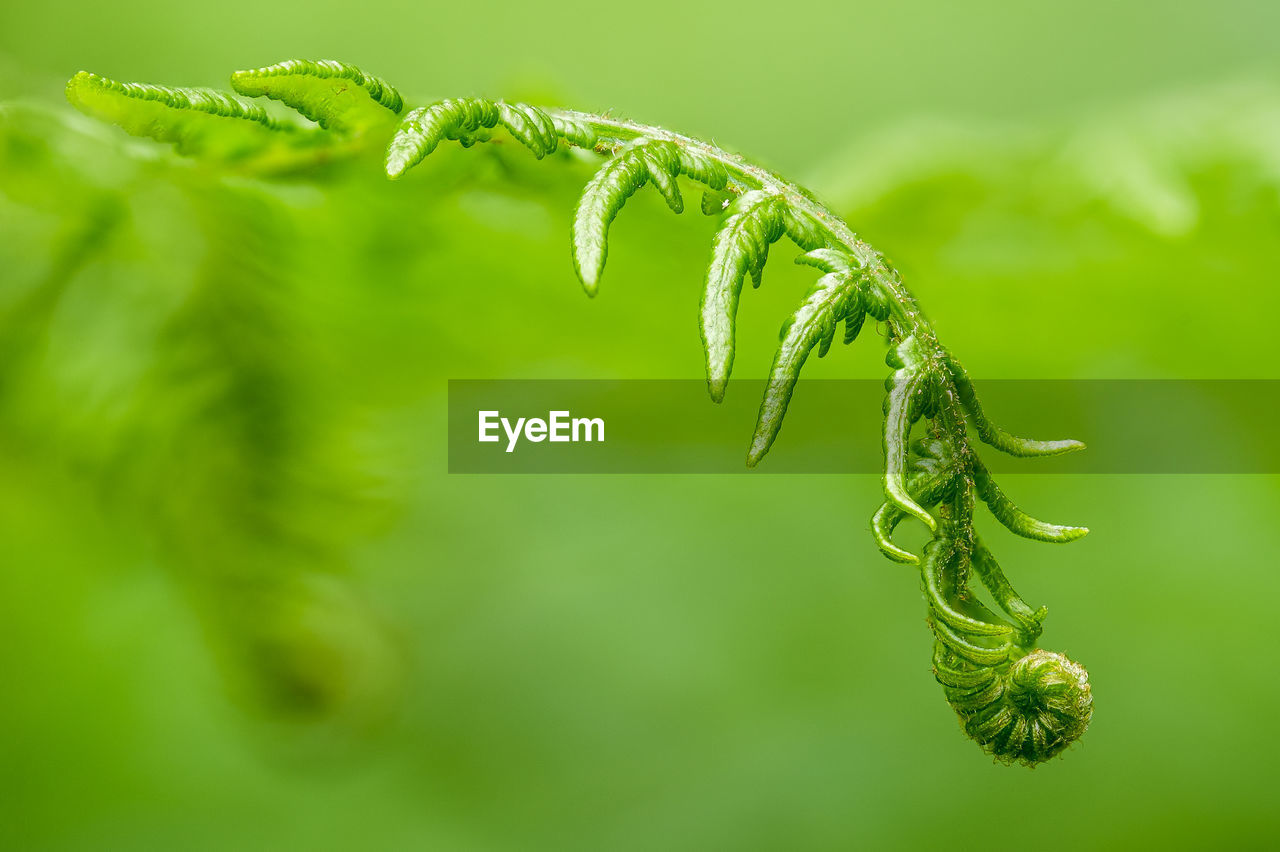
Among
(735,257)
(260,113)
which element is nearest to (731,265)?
(735,257)

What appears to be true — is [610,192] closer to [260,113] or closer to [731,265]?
[731,265]

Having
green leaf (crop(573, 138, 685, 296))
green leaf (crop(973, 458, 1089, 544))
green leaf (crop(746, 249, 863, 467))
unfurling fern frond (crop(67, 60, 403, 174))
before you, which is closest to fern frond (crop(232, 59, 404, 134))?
unfurling fern frond (crop(67, 60, 403, 174))

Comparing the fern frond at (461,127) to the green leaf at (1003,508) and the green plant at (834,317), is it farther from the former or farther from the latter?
the green leaf at (1003,508)

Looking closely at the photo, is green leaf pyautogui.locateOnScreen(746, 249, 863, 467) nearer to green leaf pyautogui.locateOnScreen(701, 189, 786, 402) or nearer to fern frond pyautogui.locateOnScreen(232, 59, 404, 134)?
green leaf pyautogui.locateOnScreen(701, 189, 786, 402)

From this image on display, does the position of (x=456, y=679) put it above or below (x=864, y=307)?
below

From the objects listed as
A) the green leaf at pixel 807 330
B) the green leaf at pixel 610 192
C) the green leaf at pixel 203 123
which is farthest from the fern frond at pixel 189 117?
the green leaf at pixel 807 330

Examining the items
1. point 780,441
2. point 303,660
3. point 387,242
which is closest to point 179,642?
point 303,660

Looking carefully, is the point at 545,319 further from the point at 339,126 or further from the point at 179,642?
the point at 179,642
